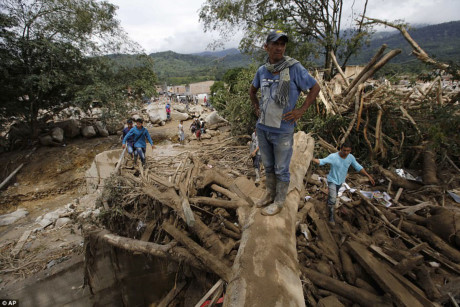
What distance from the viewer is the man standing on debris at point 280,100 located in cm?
214

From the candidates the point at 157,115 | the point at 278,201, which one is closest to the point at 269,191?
the point at 278,201

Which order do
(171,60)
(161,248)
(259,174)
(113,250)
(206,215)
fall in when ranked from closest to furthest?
(161,248) < (206,215) < (113,250) < (259,174) < (171,60)

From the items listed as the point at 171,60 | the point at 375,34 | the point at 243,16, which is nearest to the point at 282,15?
the point at 243,16

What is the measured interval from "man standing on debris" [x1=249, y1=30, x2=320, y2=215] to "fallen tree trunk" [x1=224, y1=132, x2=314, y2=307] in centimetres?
22

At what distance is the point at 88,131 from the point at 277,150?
15.9 m

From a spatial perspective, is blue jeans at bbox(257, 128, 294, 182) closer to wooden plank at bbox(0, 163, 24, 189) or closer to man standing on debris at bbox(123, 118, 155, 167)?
man standing on debris at bbox(123, 118, 155, 167)

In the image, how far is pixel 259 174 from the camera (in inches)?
210

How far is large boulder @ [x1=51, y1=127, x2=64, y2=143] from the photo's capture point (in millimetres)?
13141

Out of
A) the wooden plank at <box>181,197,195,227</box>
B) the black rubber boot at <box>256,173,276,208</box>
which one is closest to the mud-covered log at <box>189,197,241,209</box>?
the wooden plank at <box>181,197,195,227</box>

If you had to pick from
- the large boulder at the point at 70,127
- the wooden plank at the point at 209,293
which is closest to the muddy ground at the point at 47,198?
the large boulder at the point at 70,127

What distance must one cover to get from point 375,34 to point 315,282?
52.6ft

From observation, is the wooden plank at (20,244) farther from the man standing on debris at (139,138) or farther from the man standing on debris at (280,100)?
the man standing on debris at (280,100)

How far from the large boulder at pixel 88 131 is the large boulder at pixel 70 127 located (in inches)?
12.4

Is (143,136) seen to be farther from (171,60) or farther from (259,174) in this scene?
(171,60)
